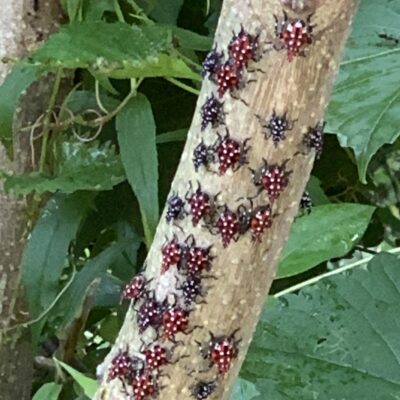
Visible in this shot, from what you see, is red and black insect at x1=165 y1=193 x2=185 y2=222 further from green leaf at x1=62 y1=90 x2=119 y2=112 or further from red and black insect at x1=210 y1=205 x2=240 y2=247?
green leaf at x1=62 y1=90 x2=119 y2=112

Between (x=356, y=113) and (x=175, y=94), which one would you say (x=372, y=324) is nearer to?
(x=356, y=113)

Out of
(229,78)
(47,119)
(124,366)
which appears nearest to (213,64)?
(229,78)

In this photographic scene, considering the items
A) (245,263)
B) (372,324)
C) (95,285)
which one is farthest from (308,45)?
(95,285)

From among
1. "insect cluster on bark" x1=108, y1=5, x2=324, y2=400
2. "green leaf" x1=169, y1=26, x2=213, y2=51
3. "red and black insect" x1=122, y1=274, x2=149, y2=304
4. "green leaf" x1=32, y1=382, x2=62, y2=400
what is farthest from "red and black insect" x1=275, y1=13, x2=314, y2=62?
"green leaf" x1=32, y1=382, x2=62, y2=400

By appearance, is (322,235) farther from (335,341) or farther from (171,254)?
(171,254)

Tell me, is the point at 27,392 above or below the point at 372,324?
below
